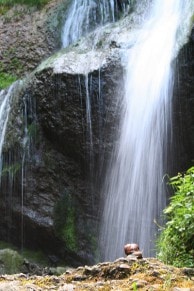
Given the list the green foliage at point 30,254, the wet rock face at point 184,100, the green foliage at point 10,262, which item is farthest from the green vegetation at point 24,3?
the green foliage at point 10,262

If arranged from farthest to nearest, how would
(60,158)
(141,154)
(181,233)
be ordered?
(60,158), (141,154), (181,233)

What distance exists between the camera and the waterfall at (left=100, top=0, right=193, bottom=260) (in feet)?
27.6

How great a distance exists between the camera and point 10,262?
322 inches

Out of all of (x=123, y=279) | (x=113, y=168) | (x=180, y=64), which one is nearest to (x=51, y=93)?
(x=113, y=168)

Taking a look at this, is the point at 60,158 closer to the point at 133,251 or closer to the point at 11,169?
the point at 11,169

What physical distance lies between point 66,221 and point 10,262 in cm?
165

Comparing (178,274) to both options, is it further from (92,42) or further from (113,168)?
(92,42)

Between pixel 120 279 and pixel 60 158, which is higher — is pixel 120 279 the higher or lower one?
the lower one

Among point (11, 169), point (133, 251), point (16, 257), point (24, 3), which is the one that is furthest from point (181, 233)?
point (24, 3)

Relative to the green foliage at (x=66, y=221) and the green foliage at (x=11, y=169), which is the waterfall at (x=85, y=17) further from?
the green foliage at (x=66, y=221)

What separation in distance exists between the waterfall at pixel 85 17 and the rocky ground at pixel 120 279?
9.96 metres

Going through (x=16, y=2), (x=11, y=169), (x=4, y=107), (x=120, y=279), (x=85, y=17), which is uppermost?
(x=16, y=2)

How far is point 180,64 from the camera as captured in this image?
28.2 ft

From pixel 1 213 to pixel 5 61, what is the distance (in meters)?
5.40
